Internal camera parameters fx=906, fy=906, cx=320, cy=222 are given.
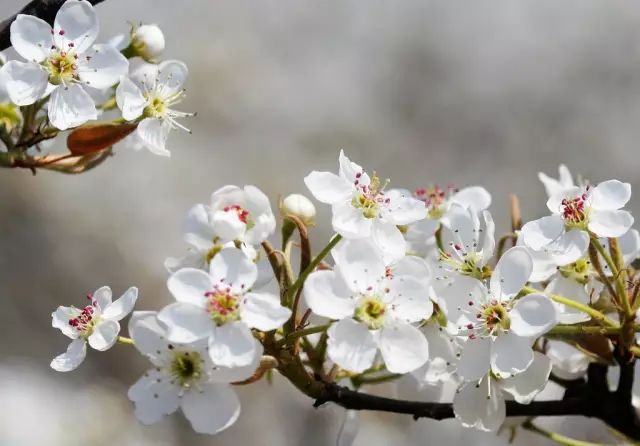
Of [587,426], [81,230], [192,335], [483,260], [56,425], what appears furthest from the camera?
[81,230]

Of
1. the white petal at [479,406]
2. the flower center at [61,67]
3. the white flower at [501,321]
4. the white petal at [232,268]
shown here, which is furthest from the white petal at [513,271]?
the flower center at [61,67]

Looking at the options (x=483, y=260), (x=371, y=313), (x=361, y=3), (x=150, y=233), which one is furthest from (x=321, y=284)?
(x=361, y=3)

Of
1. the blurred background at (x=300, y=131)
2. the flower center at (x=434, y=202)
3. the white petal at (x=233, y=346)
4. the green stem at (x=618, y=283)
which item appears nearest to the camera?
the white petal at (x=233, y=346)

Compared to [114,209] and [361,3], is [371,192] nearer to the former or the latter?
[114,209]

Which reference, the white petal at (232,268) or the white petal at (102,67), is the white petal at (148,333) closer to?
the white petal at (232,268)

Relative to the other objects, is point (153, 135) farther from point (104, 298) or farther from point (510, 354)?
point (510, 354)

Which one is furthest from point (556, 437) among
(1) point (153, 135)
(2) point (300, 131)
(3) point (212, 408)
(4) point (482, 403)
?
(2) point (300, 131)

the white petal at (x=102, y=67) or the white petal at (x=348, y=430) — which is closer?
the white petal at (x=102, y=67)

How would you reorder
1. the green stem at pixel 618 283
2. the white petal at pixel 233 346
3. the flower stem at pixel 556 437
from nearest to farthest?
the white petal at pixel 233 346
the green stem at pixel 618 283
the flower stem at pixel 556 437
